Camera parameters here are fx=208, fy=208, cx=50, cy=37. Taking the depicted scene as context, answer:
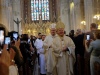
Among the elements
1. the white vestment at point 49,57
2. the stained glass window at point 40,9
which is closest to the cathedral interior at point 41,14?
the stained glass window at point 40,9

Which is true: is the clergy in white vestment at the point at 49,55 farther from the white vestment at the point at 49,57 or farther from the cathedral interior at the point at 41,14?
the cathedral interior at the point at 41,14

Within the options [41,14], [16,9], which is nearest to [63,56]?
[16,9]

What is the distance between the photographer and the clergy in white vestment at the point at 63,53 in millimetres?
7305

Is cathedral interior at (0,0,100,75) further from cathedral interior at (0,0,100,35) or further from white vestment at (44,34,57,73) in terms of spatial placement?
white vestment at (44,34,57,73)

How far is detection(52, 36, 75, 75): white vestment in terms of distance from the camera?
7.32 m

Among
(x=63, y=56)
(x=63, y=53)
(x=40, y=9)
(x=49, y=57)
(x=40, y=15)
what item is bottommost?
(x=49, y=57)

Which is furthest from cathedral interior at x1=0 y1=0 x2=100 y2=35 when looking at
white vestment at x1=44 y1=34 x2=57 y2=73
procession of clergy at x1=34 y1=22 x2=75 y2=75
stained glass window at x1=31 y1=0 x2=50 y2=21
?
procession of clergy at x1=34 y1=22 x2=75 y2=75

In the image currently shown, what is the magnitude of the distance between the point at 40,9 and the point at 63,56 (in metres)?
32.6

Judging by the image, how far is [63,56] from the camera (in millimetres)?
7344

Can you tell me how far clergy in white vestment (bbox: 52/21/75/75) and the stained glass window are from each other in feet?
102

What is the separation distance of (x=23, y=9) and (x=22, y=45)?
2912 centimetres

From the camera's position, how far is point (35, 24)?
35.9 metres

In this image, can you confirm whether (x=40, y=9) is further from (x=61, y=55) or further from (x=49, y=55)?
(x=61, y=55)

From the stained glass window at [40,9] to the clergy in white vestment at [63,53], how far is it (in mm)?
30941
